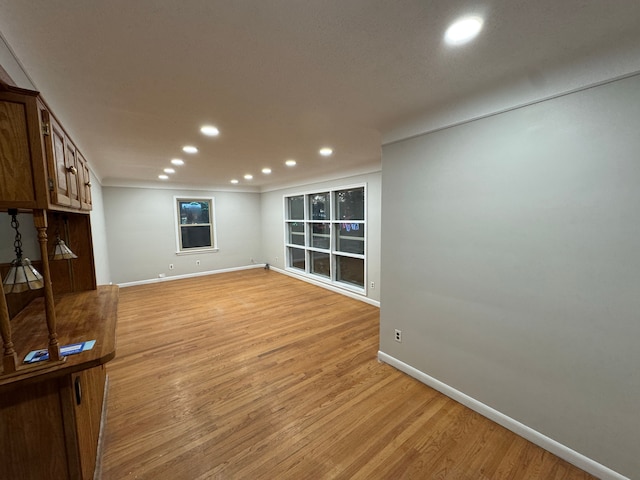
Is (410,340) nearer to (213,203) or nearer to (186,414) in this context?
(186,414)

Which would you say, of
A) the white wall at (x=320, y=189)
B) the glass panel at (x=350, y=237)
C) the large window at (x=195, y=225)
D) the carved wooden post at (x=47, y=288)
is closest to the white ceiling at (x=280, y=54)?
the carved wooden post at (x=47, y=288)

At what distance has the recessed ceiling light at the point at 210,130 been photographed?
2.44m

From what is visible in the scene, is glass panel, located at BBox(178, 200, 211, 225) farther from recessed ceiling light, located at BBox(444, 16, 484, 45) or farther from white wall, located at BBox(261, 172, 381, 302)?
recessed ceiling light, located at BBox(444, 16, 484, 45)

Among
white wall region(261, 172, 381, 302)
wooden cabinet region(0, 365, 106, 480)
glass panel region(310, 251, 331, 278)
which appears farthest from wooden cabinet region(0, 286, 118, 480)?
glass panel region(310, 251, 331, 278)

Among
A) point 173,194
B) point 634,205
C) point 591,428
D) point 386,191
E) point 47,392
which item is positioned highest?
point 173,194

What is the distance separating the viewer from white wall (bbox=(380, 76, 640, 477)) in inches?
56.0

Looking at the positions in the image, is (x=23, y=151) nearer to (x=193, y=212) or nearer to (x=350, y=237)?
(x=350, y=237)

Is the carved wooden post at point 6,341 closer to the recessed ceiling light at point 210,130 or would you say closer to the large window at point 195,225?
the recessed ceiling light at point 210,130

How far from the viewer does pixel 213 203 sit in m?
6.84

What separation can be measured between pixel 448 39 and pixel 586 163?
3.55 feet

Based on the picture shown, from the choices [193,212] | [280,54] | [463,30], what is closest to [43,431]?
[280,54]

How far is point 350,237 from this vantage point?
5016mm

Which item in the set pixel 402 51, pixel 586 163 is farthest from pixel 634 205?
pixel 402 51

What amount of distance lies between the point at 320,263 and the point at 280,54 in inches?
201
